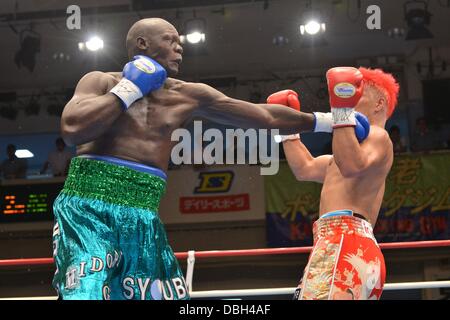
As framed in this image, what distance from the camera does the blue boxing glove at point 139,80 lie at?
174 centimetres

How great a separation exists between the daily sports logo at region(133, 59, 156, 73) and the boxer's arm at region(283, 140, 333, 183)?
992 millimetres

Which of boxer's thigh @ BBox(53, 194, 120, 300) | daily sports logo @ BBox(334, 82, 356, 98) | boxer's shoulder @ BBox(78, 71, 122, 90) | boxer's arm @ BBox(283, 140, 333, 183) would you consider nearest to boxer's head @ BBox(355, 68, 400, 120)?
boxer's arm @ BBox(283, 140, 333, 183)

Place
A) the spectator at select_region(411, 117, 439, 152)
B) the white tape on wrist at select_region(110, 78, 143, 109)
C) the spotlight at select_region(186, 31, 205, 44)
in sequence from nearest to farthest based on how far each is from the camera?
the white tape on wrist at select_region(110, 78, 143, 109)
the spectator at select_region(411, 117, 439, 152)
the spotlight at select_region(186, 31, 205, 44)

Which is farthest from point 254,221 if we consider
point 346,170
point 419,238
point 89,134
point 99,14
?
point 89,134

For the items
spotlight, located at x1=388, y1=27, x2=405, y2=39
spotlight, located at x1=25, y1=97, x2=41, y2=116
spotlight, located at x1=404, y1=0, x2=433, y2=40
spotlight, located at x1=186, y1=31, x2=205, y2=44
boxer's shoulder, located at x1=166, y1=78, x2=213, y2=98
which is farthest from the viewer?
spotlight, located at x1=25, y1=97, x2=41, y2=116

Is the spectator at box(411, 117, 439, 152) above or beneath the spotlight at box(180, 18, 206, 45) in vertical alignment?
beneath

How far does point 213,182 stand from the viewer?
702 cm

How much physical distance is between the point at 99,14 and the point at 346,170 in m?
5.72

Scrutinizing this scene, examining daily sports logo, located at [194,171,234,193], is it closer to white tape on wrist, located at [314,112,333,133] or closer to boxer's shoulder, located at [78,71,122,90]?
white tape on wrist, located at [314,112,333,133]

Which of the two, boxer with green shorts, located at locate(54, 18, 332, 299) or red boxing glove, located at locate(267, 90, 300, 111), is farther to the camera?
red boxing glove, located at locate(267, 90, 300, 111)

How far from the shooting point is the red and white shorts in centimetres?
201

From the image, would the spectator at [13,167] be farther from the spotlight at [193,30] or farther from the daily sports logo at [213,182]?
the spotlight at [193,30]

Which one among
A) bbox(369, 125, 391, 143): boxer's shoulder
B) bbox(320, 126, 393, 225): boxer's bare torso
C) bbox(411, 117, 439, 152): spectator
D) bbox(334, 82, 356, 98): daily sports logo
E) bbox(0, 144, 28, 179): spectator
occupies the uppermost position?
bbox(411, 117, 439, 152): spectator
